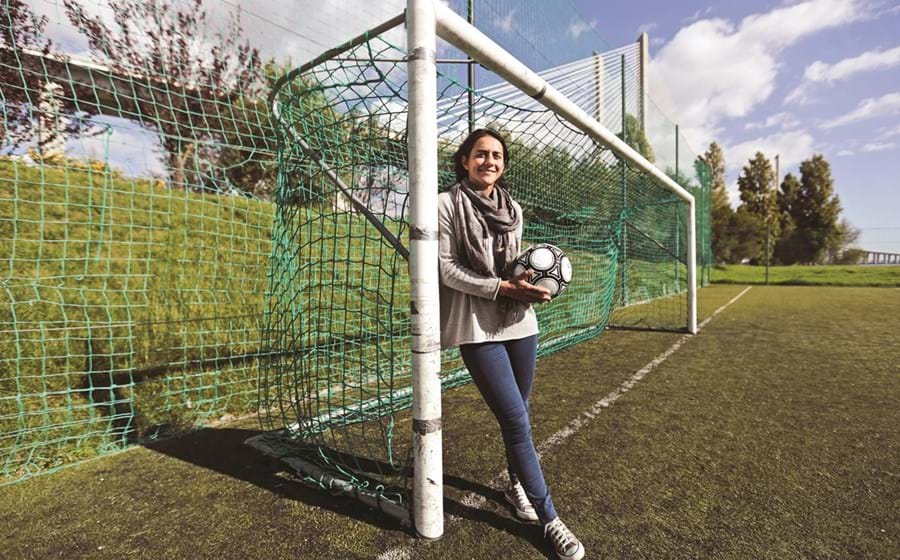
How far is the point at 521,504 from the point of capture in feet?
6.57

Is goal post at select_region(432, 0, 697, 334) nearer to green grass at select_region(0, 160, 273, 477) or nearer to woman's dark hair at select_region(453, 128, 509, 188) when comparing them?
woman's dark hair at select_region(453, 128, 509, 188)

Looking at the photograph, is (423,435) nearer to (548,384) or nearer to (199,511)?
(199,511)

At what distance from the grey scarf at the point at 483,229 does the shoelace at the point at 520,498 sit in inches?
39.7

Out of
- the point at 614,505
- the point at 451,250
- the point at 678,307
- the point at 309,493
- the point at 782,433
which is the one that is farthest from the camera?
the point at 678,307

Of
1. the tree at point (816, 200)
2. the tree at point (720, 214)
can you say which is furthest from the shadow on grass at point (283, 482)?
the tree at point (816, 200)

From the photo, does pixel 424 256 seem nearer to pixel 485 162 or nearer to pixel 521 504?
pixel 485 162

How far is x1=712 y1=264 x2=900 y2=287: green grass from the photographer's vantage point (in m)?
18.0

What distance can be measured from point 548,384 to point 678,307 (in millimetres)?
6877

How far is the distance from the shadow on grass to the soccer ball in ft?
3.48

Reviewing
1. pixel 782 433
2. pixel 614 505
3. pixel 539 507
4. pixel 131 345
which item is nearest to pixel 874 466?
pixel 782 433

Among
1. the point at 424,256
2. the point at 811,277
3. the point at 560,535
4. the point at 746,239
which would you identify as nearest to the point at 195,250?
the point at 424,256

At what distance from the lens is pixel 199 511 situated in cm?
211

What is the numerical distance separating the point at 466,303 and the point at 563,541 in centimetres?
100

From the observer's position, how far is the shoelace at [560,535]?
1696 millimetres
